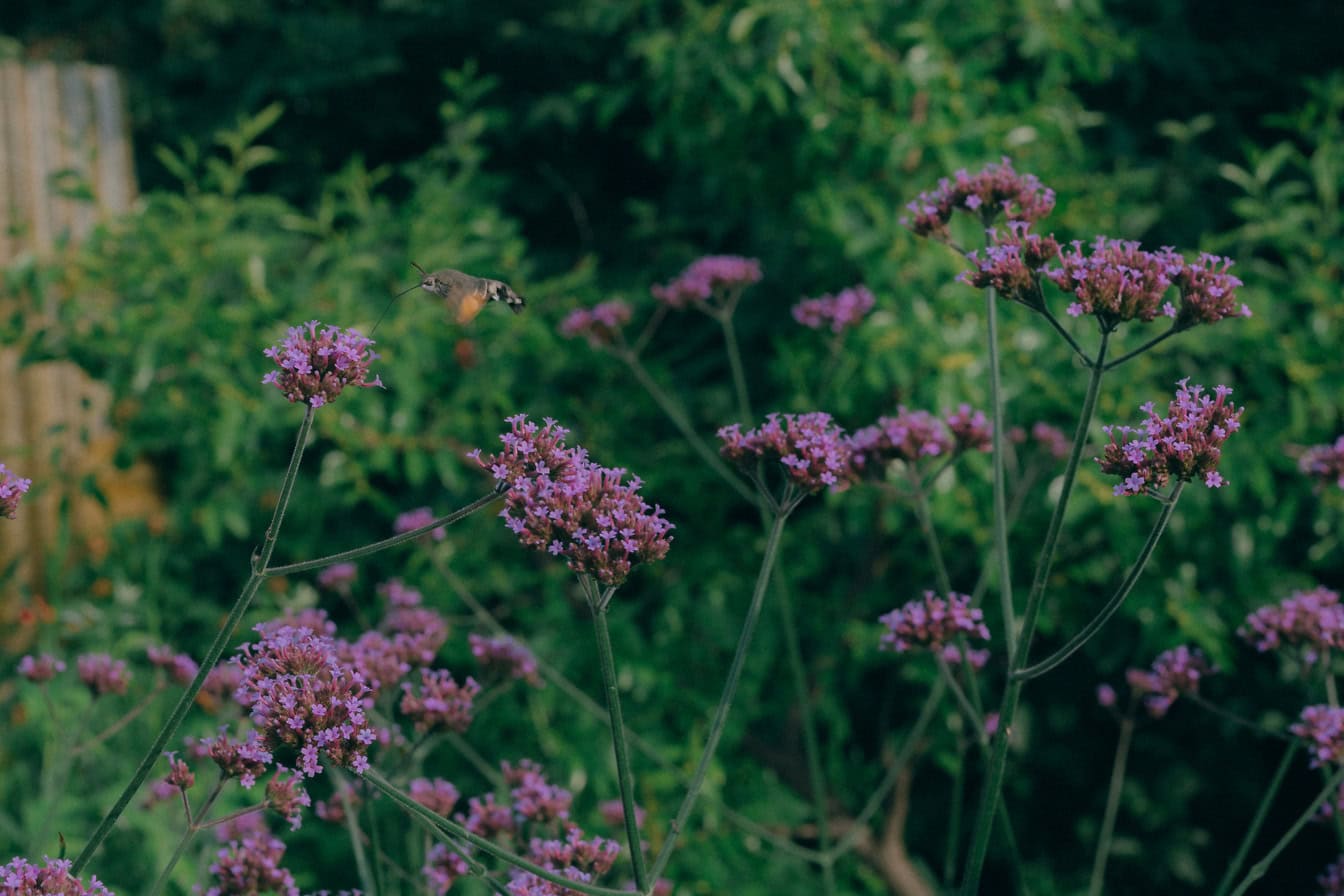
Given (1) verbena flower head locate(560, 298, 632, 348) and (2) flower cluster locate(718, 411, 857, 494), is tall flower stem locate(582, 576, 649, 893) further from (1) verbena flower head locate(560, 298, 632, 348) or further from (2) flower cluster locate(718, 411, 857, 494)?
(1) verbena flower head locate(560, 298, 632, 348)

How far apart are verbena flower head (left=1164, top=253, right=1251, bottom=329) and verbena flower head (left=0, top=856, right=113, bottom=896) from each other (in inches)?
53.4

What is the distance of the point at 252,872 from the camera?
1622mm

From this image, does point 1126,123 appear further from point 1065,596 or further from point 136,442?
point 136,442

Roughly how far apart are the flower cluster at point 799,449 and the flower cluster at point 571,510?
280mm

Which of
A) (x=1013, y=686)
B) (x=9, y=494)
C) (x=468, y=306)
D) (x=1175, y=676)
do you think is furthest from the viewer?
(x=1175, y=676)

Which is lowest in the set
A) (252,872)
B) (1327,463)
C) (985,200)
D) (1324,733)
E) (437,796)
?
(252,872)

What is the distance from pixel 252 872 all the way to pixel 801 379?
2288 millimetres

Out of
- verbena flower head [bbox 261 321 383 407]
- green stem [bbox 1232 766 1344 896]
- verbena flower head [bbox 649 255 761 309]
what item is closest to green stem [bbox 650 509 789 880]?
verbena flower head [bbox 261 321 383 407]

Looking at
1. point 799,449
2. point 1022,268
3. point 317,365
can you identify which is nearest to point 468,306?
point 317,365

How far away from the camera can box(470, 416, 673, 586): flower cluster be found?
1.43m

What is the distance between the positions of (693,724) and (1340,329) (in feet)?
6.54

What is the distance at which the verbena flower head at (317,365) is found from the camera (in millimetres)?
1403

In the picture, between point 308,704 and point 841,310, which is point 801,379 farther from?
point 308,704

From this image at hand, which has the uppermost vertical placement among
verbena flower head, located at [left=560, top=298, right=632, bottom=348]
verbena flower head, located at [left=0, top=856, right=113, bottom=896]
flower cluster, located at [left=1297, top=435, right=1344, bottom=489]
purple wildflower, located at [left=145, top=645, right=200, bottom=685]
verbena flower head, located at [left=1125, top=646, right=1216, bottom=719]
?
verbena flower head, located at [left=560, top=298, right=632, bottom=348]
